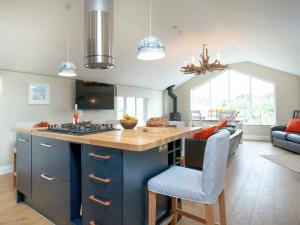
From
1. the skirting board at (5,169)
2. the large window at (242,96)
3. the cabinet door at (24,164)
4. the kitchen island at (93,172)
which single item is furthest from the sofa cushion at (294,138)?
the skirting board at (5,169)

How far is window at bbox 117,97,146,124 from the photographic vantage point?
20.7 feet

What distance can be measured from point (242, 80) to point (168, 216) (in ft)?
22.5

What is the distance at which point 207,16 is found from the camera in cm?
350

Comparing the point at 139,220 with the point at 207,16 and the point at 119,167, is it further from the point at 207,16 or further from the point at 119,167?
the point at 207,16

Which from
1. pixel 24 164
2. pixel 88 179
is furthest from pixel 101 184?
pixel 24 164

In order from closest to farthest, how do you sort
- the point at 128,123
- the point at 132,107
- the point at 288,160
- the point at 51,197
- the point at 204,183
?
the point at 204,183 < the point at 51,197 < the point at 128,123 < the point at 288,160 < the point at 132,107

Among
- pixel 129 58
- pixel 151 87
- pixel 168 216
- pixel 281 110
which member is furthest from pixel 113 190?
pixel 281 110

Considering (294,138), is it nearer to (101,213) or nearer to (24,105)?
(101,213)

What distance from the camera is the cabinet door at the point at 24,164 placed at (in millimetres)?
2205

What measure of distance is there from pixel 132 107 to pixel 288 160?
468 centimetres

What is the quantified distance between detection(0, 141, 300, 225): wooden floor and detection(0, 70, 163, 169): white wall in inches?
31.7

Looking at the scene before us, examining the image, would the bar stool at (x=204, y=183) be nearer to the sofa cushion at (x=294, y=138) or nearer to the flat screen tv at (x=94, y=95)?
the flat screen tv at (x=94, y=95)

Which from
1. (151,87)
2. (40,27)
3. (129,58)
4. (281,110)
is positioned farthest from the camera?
(151,87)

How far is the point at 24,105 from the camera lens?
3.93 meters
